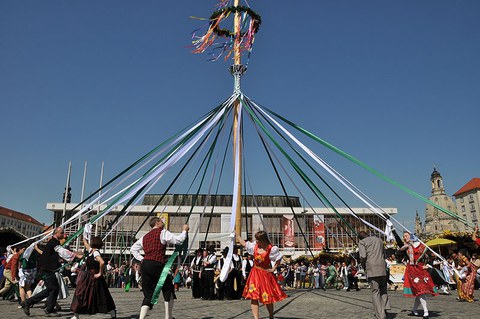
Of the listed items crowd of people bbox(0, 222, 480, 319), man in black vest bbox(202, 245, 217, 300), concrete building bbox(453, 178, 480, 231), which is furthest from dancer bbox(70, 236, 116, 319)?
concrete building bbox(453, 178, 480, 231)

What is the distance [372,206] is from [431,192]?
111136mm

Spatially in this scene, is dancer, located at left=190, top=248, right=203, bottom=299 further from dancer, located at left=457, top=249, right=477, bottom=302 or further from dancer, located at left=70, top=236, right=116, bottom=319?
dancer, located at left=457, top=249, right=477, bottom=302

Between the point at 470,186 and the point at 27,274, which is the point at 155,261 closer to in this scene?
the point at 27,274

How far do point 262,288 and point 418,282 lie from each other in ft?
11.8

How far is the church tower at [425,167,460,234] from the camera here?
3562 inches

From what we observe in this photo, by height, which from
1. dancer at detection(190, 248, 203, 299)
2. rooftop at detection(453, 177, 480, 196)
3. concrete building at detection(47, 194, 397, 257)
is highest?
rooftop at detection(453, 177, 480, 196)

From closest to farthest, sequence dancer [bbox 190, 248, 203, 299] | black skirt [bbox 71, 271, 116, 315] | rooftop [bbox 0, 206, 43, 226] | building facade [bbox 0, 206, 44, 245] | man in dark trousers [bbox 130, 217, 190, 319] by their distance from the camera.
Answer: man in dark trousers [bbox 130, 217, 190, 319] → black skirt [bbox 71, 271, 116, 315] → dancer [bbox 190, 248, 203, 299] → building facade [bbox 0, 206, 44, 245] → rooftop [bbox 0, 206, 43, 226]

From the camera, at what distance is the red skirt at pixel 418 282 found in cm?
736

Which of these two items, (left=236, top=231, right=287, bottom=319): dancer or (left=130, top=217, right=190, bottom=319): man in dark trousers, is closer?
(left=130, top=217, right=190, bottom=319): man in dark trousers

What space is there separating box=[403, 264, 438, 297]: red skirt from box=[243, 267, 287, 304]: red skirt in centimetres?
312

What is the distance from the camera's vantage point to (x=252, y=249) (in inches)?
257

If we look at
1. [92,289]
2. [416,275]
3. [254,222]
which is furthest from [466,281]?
[254,222]

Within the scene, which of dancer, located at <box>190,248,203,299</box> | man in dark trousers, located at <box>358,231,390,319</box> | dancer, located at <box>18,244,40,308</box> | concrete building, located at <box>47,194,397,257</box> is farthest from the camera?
concrete building, located at <box>47,194,397,257</box>

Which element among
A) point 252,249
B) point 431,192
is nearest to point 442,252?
point 252,249
